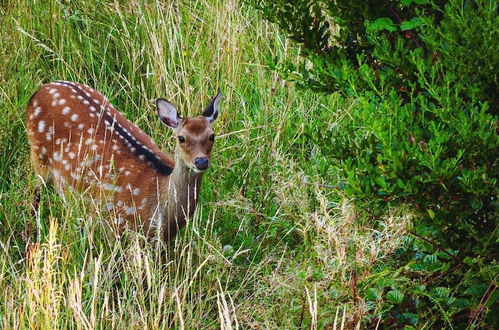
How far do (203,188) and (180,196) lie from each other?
332 millimetres

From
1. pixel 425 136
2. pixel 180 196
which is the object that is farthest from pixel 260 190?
pixel 425 136

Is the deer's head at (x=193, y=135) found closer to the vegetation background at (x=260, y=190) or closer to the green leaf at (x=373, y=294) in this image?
the vegetation background at (x=260, y=190)

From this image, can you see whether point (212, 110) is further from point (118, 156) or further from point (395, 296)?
point (395, 296)

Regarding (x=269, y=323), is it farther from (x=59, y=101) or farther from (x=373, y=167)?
(x=59, y=101)

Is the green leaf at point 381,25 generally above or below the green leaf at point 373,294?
above

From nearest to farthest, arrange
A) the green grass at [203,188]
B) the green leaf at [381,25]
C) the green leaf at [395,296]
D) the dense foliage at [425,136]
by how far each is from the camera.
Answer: the dense foliage at [425,136] < the green leaf at [381,25] < the green leaf at [395,296] < the green grass at [203,188]

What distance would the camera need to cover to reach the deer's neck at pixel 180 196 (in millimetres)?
5305

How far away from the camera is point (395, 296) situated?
4.04 meters

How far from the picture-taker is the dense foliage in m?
3.57

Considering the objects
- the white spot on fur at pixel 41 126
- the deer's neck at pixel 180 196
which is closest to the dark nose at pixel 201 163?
the deer's neck at pixel 180 196

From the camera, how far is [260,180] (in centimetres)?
556

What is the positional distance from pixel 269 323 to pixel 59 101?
237 centimetres

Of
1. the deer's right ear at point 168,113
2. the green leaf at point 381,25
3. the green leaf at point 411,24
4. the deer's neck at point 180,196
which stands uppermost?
the green leaf at point 411,24

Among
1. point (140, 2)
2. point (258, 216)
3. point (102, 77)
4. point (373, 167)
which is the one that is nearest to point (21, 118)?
point (102, 77)
